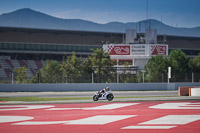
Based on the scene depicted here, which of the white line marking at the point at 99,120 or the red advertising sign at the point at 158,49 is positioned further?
the red advertising sign at the point at 158,49

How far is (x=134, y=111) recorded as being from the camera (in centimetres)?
1911

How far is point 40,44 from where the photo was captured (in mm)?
75875

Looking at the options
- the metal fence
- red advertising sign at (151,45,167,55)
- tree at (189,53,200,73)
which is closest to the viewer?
the metal fence

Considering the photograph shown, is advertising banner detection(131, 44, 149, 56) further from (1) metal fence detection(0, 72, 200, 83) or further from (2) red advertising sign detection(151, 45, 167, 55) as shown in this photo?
(1) metal fence detection(0, 72, 200, 83)

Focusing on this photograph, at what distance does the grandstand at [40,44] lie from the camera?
239 ft

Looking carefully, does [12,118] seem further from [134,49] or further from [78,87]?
[134,49]

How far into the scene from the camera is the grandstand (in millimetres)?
72812

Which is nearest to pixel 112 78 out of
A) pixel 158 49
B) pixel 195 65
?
pixel 195 65

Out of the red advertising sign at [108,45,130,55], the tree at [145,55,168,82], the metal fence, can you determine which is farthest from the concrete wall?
the red advertising sign at [108,45,130,55]

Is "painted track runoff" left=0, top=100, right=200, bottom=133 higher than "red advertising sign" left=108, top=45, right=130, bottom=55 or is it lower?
lower

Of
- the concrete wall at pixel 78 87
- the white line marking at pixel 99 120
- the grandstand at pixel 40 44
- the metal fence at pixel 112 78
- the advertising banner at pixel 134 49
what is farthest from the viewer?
the grandstand at pixel 40 44

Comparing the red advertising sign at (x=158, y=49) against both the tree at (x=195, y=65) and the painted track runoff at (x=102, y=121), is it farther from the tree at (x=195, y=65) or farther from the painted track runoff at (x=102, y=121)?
the painted track runoff at (x=102, y=121)

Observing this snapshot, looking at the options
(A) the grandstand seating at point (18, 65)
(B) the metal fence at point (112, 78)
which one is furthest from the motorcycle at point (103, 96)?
(A) the grandstand seating at point (18, 65)

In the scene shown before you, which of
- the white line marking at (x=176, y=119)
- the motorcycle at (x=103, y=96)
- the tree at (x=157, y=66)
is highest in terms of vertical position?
the tree at (x=157, y=66)
